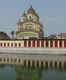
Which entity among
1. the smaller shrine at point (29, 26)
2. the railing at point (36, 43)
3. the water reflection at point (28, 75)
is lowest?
the water reflection at point (28, 75)

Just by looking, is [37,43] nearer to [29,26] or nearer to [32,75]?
[29,26]

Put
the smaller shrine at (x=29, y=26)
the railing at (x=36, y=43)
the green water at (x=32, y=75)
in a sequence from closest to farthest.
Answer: the green water at (x=32, y=75) < the railing at (x=36, y=43) < the smaller shrine at (x=29, y=26)

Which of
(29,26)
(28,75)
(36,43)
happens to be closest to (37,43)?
(36,43)

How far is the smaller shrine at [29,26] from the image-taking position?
62.6 meters

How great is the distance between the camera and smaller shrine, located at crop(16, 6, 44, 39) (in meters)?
62.6

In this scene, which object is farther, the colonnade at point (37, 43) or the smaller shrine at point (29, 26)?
the smaller shrine at point (29, 26)

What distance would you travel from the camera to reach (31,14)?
2771 inches

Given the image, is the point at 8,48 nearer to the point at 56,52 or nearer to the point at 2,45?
the point at 2,45

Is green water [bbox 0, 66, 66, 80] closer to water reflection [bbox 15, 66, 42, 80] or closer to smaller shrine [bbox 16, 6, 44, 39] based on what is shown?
water reflection [bbox 15, 66, 42, 80]

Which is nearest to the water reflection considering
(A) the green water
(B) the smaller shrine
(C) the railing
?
(A) the green water

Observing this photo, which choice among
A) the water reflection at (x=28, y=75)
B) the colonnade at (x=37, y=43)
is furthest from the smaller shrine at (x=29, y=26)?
the water reflection at (x=28, y=75)

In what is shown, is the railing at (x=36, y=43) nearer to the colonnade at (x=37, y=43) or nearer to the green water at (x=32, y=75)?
the colonnade at (x=37, y=43)

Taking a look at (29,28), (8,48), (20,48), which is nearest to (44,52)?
(20,48)

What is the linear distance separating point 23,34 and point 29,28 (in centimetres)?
572
